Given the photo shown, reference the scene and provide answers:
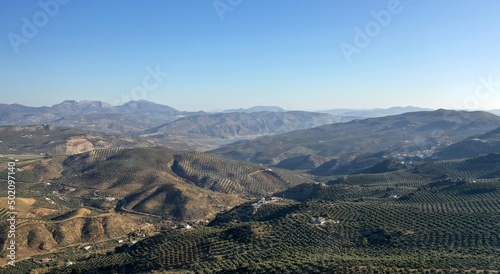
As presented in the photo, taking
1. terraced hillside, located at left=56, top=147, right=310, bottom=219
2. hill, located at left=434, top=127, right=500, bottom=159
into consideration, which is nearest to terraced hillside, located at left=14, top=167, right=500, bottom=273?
terraced hillside, located at left=56, top=147, right=310, bottom=219

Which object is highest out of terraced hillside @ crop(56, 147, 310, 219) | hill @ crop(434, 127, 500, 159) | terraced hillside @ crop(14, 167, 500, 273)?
hill @ crop(434, 127, 500, 159)

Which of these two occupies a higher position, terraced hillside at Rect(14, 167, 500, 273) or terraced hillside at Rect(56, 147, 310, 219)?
terraced hillside at Rect(14, 167, 500, 273)

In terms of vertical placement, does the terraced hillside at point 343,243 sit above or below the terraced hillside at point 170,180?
above

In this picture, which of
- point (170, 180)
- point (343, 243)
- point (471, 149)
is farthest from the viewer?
point (471, 149)

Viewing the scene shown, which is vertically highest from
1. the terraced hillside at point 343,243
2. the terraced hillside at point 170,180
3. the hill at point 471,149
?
the hill at point 471,149

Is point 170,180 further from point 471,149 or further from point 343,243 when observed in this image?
point 471,149

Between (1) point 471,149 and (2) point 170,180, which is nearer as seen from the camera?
(2) point 170,180

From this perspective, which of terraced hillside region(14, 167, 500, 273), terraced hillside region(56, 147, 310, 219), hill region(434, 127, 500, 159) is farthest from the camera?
hill region(434, 127, 500, 159)

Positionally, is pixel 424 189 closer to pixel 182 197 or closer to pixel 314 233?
pixel 314 233

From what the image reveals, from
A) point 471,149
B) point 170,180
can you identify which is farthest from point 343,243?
point 471,149

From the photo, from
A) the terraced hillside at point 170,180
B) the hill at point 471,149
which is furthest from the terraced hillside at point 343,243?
the hill at point 471,149

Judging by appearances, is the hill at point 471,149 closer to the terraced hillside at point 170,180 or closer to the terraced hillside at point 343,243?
the terraced hillside at point 170,180

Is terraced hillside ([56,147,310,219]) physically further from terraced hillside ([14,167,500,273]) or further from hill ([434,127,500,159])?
hill ([434,127,500,159])
